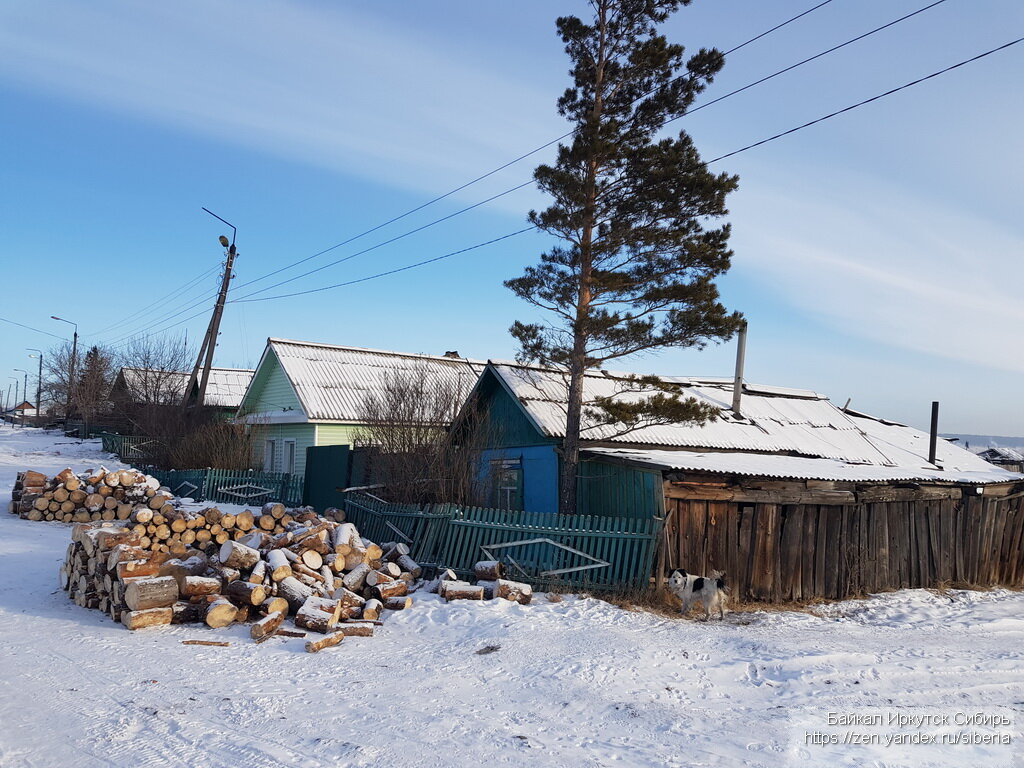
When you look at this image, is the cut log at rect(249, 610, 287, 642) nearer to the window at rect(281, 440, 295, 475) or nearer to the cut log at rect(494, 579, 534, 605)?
the cut log at rect(494, 579, 534, 605)

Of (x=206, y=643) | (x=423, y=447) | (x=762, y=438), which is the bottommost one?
(x=206, y=643)

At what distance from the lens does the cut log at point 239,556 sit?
31.6ft

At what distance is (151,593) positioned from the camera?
8.64m

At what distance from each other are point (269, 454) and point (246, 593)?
60.2ft

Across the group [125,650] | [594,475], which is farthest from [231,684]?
[594,475]

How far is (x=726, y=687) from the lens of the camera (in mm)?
7062

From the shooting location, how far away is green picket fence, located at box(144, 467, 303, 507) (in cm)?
1952

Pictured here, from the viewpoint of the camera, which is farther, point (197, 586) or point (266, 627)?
point (197, 586)

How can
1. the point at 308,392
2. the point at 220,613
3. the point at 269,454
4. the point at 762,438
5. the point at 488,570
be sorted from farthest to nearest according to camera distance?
the point at 269,454 < the point at 308,392 < the point at 762,438 < the point at 488,570 < the point at 220,613

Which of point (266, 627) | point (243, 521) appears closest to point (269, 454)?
point (243, 521)

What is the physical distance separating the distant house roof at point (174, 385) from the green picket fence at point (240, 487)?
45.8 ft

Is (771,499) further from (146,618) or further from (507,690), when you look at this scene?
(146,618)

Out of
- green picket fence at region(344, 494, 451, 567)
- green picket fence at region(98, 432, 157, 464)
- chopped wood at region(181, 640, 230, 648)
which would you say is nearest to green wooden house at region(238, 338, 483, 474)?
green picket fence at region(98, 432, 157, 464)

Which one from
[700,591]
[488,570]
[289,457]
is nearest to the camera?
[700,591]
